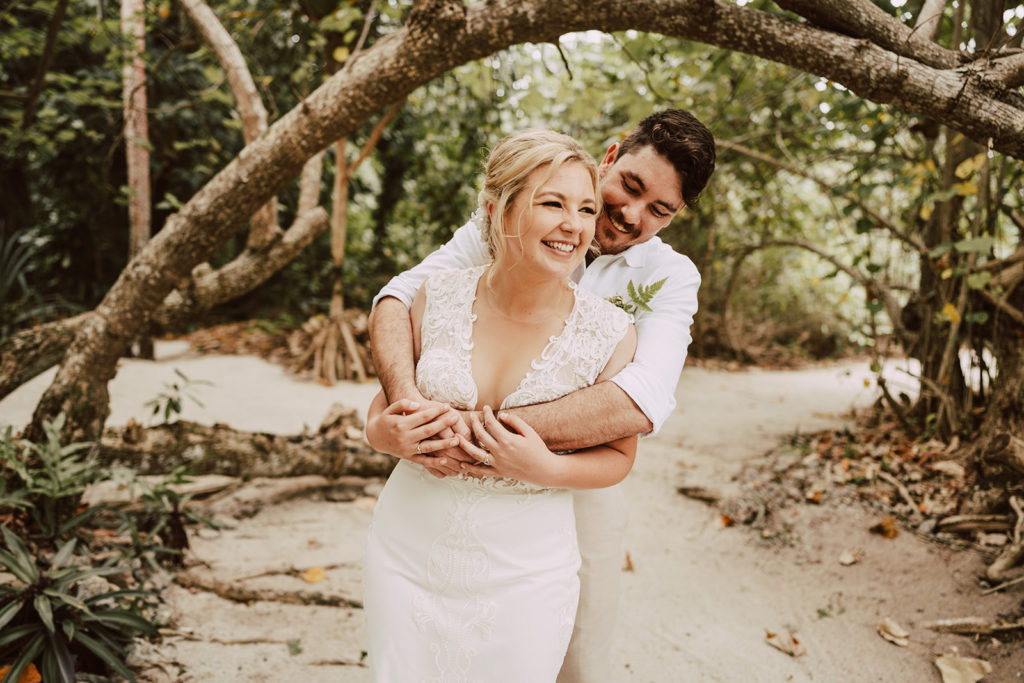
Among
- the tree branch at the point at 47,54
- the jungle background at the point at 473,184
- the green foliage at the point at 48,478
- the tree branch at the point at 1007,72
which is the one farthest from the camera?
the tree branch at the point at 47,54

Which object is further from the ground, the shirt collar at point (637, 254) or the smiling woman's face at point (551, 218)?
the smiling woman's face at point (551, 218)

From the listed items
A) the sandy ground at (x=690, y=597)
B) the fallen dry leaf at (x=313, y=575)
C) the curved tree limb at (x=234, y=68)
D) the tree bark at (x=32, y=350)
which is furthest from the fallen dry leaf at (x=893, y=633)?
the tree bark at (x=32, y=350)

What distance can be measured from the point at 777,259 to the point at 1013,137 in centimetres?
809

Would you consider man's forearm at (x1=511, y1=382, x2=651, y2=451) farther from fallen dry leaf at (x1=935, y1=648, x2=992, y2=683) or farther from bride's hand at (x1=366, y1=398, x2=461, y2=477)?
fallen dry leaf at (x1=935, y1=648, x2=992, y2=683)

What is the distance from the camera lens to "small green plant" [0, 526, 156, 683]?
83.1 inches

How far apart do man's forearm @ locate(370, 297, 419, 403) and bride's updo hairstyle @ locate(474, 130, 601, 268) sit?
40 centimetres

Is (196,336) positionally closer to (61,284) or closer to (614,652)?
(61,284)

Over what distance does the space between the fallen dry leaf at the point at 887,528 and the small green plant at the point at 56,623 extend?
3821 millimetres

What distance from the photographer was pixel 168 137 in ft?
27.9

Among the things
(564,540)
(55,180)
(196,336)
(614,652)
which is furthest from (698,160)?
(55,180)

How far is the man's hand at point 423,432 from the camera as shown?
158 centimetres

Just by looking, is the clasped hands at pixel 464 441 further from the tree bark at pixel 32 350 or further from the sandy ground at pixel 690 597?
the tree bark at pixel 32 350

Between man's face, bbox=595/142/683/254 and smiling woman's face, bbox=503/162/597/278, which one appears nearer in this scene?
smiling woman's face, bbox=503/162/597/278

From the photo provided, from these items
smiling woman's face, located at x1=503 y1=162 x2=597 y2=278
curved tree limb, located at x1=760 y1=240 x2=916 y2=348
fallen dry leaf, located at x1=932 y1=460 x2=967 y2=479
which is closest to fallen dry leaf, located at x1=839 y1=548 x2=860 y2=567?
fallen dry leaf, located at x1=932 y1=460 x2=967 y2=479
